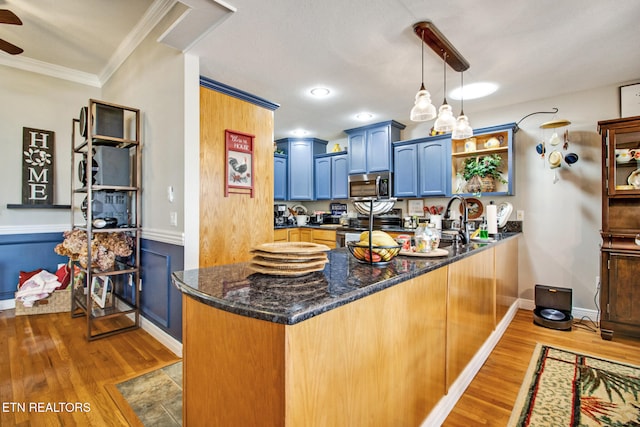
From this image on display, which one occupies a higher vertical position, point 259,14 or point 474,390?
point 259,14

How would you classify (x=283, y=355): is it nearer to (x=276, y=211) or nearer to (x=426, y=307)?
(x=426, y=307)

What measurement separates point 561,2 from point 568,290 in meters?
2.59

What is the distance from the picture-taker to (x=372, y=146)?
175 inches

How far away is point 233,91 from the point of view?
116 inches

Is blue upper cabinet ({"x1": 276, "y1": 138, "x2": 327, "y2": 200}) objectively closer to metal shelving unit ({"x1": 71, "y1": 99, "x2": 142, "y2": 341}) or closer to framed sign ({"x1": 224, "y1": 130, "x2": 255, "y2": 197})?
framed sign ({"x1": 224, "y1": 130, "x2": 255, "y2": 197})

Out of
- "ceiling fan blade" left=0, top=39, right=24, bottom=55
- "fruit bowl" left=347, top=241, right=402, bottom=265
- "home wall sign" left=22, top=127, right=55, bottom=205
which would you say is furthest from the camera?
"home wall sign" left=22, top=127, right=55, bottom=205

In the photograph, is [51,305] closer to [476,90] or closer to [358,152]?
[358,152]

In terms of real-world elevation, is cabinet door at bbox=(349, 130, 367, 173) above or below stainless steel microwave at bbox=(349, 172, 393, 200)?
above

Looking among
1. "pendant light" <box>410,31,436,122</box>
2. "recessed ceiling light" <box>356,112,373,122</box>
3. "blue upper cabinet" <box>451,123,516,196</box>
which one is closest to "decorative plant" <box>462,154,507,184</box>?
"blue upper cabinet" <box>451,123,516,196</box>

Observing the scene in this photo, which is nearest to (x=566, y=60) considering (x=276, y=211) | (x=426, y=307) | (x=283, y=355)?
(x=426, y=307)

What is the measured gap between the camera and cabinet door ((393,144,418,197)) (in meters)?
4.06

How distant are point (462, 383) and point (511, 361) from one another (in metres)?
0.70

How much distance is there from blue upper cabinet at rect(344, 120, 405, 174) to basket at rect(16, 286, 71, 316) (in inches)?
149

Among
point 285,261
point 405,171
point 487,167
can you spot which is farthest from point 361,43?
point 487,167
